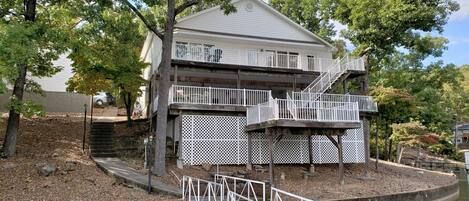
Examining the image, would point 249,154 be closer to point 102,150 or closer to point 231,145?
point 231,145

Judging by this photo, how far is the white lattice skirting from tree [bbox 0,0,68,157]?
681cm

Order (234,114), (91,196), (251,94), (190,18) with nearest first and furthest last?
(91,196) < (234,114) < (251,94) < (190,18)

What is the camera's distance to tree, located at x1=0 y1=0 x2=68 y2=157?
46.0 feet

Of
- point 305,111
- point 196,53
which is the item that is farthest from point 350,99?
point 196,53

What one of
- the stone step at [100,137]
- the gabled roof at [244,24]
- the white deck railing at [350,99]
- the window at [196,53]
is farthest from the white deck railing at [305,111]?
the stone step at [100,137]

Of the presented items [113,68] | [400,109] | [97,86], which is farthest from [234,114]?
[400,109]

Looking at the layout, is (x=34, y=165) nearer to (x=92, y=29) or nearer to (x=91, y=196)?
(x=91, y=196)

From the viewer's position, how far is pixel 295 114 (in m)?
17.7

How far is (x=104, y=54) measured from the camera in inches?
791

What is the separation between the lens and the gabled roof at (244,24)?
24688 millimetres

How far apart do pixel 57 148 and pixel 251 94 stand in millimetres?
10184

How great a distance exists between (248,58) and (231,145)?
5.49 m

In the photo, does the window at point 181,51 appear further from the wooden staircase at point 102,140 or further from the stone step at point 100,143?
the stone step at point 100,143

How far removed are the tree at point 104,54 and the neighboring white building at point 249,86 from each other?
6.96ft
